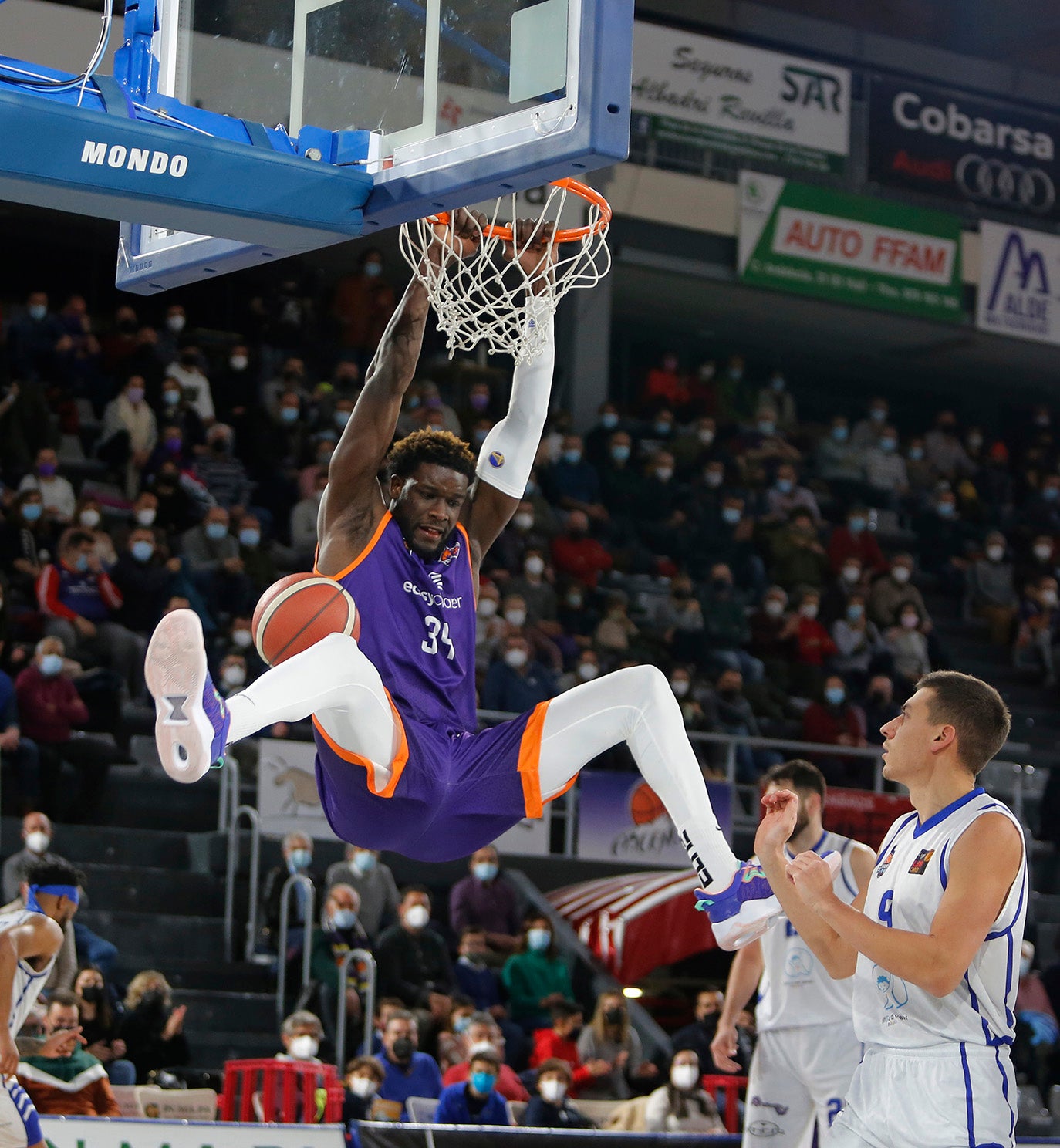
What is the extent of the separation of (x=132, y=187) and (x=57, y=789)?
8.46m

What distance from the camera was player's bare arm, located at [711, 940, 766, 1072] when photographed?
8117 millimetres

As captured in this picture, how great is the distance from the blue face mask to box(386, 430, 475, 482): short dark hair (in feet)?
18.3

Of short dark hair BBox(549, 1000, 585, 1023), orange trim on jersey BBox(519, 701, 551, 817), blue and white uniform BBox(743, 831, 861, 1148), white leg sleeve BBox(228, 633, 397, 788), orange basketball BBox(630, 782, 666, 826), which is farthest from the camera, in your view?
orange basketball BBox(630, 782, 666, 826)

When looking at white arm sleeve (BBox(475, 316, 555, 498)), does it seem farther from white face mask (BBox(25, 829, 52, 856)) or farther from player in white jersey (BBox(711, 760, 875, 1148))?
white face mask (BBox(25, 829, 52, 856))

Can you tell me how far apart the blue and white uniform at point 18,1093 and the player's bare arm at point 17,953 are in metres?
0.03

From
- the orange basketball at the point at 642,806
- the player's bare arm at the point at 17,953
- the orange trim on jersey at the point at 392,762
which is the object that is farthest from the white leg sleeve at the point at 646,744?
the orange basketball at the point at 642,806

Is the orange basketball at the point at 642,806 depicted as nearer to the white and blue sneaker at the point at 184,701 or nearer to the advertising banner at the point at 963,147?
the white and blue sneaker at the point at 184,701

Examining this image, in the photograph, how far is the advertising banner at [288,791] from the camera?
41.9 feet

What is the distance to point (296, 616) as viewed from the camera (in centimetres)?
522

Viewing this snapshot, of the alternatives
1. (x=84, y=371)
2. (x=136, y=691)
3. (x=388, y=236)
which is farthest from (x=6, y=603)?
(x=388, y=236)

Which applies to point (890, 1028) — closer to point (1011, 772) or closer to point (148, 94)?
point (148, 94)

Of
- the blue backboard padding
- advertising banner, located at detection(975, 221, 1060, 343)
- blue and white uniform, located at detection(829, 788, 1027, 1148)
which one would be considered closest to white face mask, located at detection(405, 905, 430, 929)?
blue and white uniform, located at detection(829, 788, 1027, 1148)

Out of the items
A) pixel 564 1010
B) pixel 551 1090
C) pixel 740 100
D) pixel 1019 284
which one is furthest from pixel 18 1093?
pixel 1019 284

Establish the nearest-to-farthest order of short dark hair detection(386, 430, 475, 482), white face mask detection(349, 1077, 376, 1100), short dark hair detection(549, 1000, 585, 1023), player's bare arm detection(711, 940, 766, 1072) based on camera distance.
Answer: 1. short dark hair detection(386, 430, 475, 482)
2. player's bare arm detection(711, 940, 766, 1072)
3. white face mask detection(349, 1077, 376, 1100)
4. short dark hair detection(549, 1000, 585, 1023)
